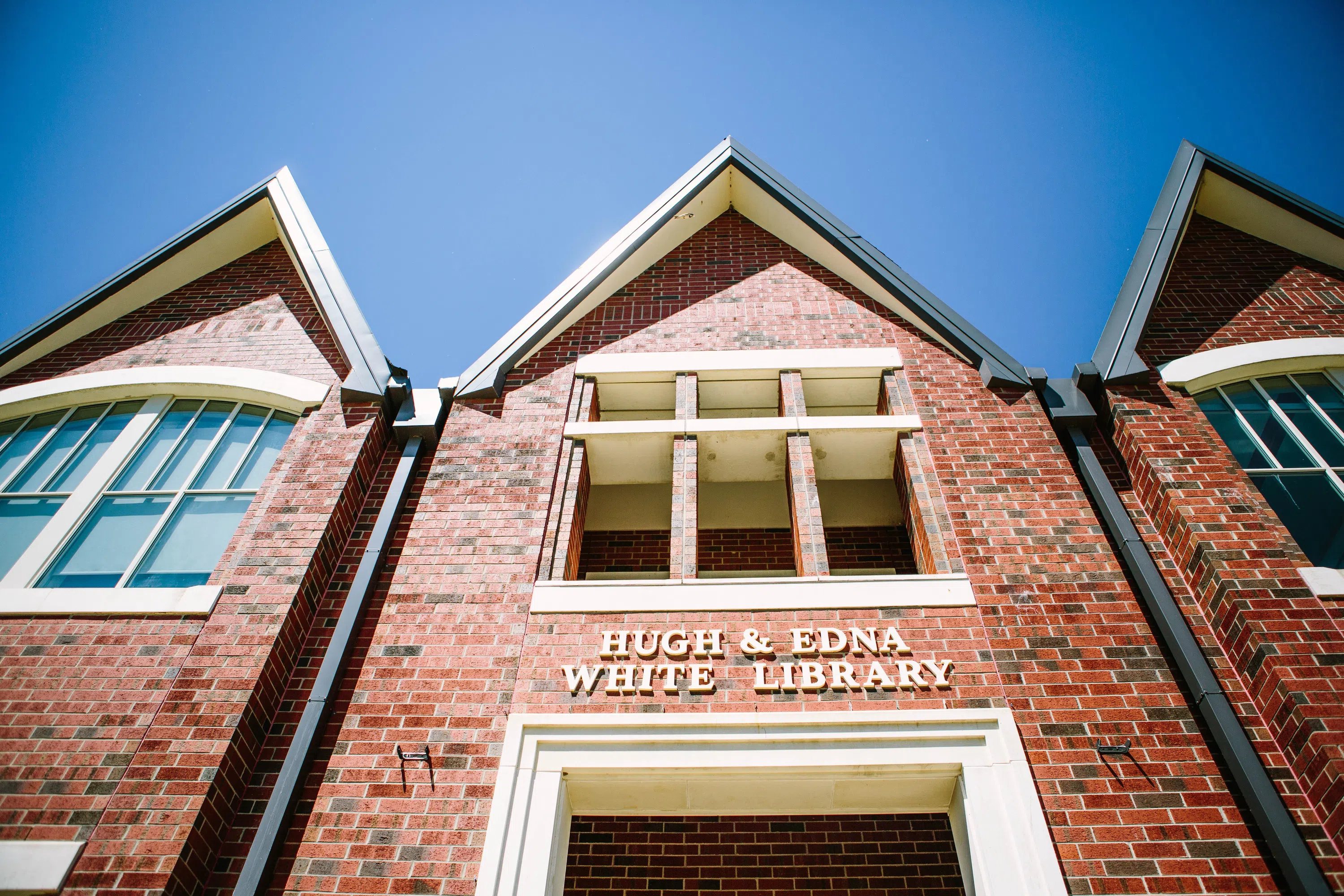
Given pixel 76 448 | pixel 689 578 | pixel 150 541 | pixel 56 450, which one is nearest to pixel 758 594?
pixel 689 578

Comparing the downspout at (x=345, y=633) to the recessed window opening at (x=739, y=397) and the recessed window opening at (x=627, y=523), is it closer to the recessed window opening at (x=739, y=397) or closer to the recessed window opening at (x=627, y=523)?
the recessed window opening at (x=627, y=523)

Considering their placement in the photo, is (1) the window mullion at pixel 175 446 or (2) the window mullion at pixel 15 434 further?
(2) the window mullion at pixel 15 434

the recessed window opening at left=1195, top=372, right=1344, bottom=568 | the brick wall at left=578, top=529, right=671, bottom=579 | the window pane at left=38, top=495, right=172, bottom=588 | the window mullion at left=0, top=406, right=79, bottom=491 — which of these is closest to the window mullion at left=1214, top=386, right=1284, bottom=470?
the recessed window opening at left=1195, top=372, right=1344, bottom=568

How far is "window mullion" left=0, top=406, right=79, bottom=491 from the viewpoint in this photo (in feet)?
25.6

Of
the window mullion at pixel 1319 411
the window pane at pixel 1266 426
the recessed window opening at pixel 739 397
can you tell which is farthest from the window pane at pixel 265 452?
the window mullion at pixel 1319 411

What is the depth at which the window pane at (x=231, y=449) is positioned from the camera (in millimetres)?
7504

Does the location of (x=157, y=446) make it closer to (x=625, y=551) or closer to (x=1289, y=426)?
(x=625, y=551)

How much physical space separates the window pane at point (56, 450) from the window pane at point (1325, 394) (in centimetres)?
1268

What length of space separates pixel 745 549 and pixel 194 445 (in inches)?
233

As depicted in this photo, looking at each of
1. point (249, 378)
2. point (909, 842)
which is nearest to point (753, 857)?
point (909, 842)

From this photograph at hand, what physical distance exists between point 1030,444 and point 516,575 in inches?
192

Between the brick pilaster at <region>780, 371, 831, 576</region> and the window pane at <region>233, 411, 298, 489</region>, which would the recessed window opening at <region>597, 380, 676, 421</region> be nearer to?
the brick pilaster at <region>780, 371, 831, 576</region>

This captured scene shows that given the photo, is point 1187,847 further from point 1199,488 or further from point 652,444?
point 652,444

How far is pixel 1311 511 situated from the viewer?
684 cm
